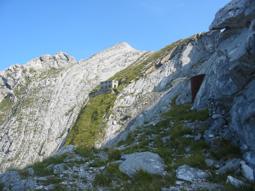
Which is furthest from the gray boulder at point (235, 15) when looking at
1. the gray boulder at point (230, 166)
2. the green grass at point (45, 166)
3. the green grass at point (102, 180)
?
the green grass at point (45, 166)

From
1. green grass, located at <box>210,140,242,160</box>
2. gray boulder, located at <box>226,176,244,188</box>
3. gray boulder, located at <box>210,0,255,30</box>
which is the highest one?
gray boulder, located at <box>210,0,255,30</box>

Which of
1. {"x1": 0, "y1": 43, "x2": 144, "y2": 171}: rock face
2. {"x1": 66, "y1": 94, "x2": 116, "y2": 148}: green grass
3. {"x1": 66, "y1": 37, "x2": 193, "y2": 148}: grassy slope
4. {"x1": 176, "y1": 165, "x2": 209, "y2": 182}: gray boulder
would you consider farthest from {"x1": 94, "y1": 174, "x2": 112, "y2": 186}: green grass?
{"x1": 0, "y1": 43, "x2": 144, "y2": 171}: rock face

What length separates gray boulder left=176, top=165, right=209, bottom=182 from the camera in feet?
40.8

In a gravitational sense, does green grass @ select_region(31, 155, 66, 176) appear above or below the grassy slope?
below

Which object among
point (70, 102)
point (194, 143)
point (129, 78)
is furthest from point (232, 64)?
point (70, 102)

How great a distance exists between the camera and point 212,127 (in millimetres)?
16031

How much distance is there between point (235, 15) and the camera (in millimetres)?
16359

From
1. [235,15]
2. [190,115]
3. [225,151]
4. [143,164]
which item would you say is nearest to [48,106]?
[190,115]

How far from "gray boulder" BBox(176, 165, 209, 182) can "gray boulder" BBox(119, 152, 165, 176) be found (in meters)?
0.68

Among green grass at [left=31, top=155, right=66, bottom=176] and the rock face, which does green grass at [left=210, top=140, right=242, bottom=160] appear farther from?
the rock face

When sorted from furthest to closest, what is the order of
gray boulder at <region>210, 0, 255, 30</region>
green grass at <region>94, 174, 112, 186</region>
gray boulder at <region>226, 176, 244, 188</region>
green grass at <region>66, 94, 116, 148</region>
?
green grass at <region>66, 94, 116, 148</region> < gray boulder at <region>210, 0, 255, 30</region> < green grass at <region>94, 174, 112, 186</region> < gray boulder at <region>226, 176, 244, 188</region>

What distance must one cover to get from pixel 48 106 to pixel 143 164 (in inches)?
5194

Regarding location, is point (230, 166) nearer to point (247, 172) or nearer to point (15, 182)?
point (247, 172)

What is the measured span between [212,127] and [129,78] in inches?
4082
